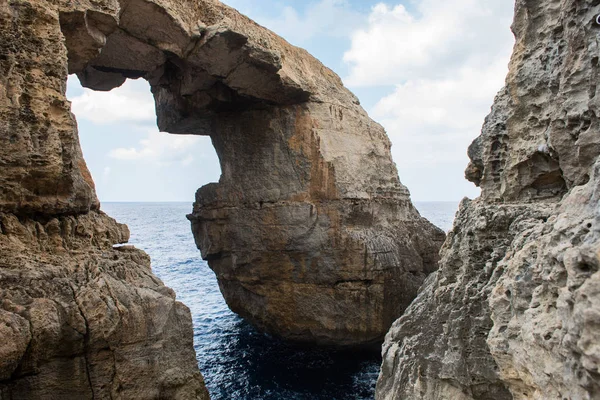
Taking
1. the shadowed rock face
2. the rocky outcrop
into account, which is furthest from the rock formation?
the shadowed rock face

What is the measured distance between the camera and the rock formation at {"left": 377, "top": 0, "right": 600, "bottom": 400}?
2631 mm

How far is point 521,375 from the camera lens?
3227 millimetres

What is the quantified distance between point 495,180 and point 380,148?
996 centimetres

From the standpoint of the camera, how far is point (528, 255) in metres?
3.53

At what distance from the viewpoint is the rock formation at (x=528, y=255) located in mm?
2631

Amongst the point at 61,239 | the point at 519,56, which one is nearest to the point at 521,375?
the point at 519,56

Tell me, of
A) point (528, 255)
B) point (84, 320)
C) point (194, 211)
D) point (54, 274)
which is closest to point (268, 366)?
point (194, 211)

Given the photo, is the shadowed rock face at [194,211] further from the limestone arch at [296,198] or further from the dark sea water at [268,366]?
the dark sea water at [268,366]

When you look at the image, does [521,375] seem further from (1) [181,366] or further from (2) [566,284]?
(1) [181,366]

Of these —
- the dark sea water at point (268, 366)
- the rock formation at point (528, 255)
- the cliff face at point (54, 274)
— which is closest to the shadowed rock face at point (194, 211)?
the cliff face at point (54, 274)

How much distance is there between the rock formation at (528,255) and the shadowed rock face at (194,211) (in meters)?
4.10

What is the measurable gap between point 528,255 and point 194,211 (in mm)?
13369

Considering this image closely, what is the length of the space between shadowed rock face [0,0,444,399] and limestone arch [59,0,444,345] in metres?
0.04

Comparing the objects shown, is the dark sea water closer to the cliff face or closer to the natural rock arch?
the natural rock arch
